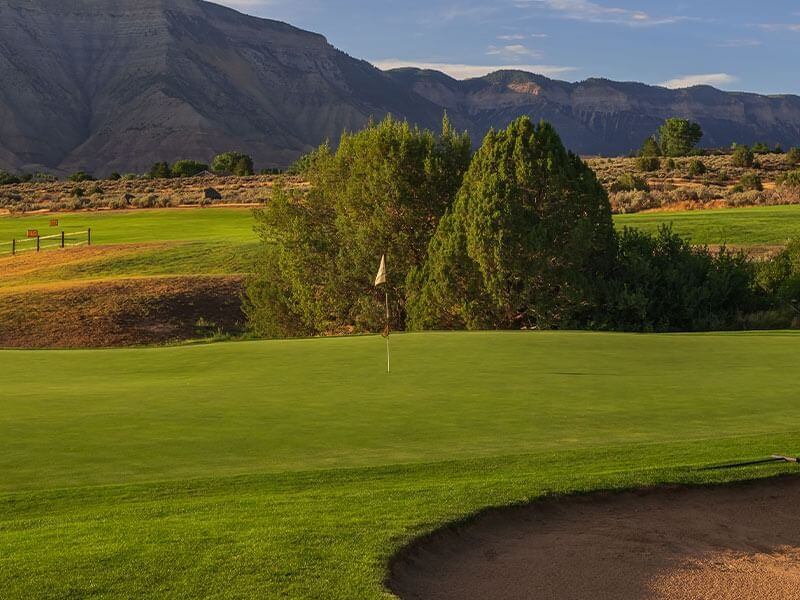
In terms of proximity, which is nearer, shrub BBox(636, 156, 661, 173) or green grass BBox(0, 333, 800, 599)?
green grass BBox(0, 333, 800, 599)

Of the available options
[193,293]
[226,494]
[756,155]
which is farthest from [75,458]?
[756,155]

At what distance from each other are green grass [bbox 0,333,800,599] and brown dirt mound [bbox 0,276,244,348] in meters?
17.5

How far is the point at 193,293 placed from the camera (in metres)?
37.9

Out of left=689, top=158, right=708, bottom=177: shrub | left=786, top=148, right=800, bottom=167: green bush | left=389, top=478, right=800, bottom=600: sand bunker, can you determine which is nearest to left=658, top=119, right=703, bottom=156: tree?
left=786, top=148, right=800, bottom=167: green bush

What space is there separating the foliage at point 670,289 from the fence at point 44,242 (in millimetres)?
31249

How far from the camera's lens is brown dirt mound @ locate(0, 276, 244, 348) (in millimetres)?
33094

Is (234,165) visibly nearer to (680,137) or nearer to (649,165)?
(680,137)

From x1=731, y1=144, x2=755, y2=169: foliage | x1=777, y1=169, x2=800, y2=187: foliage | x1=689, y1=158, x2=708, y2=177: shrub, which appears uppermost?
x1=731, y1=144, x2=755, y2=169: foliage

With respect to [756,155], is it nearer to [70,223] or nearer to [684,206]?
[684,206]

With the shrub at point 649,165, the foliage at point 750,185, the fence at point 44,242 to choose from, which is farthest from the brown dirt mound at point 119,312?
the shrub at point 649,165

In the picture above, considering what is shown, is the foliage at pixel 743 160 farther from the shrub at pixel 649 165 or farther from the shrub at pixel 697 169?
the shrub at pixel 697 169

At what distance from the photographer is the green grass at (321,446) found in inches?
251

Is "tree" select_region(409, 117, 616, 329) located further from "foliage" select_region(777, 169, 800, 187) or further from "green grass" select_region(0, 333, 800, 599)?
"foliage" select_region(777, 169, 800, 187)

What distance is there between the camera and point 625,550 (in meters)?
7.09
